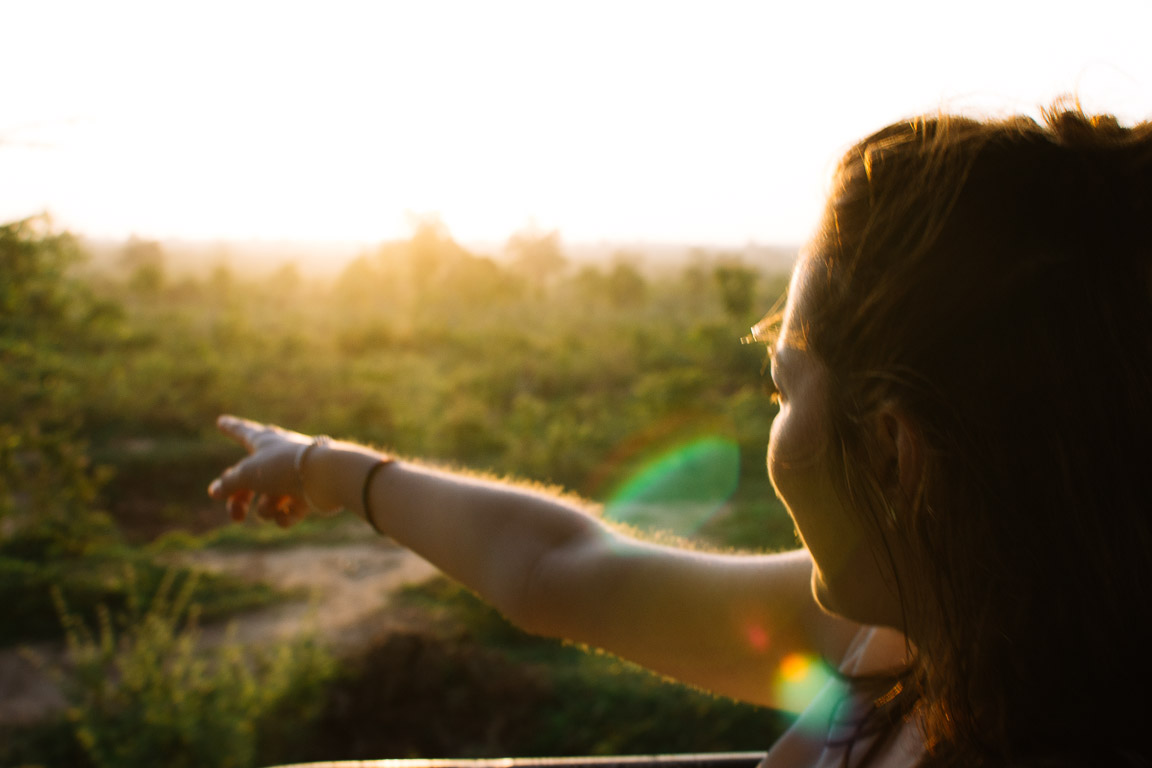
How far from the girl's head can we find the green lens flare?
20.0ft

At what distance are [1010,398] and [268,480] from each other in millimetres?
1209

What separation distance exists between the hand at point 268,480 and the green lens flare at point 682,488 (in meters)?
5.36

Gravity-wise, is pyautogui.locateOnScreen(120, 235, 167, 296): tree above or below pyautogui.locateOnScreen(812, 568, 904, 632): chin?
above

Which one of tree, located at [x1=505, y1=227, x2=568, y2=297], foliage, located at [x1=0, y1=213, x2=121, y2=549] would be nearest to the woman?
foliage, located at [x1=0, y1=213, x2=121, y2=549]

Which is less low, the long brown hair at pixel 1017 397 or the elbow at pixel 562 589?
the long brown hair at pixel 1017 397

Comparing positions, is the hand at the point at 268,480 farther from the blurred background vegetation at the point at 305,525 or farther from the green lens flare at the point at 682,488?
the green lens flare at the point at 682,488

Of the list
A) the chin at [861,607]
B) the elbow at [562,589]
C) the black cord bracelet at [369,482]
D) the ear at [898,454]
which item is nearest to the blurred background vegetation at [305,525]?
the black cord bracelet at [369,482]

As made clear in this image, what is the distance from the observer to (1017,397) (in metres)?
0.66

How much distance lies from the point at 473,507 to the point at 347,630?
14.9ft

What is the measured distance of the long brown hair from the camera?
2.14ft

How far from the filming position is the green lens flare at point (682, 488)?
23.8 ft

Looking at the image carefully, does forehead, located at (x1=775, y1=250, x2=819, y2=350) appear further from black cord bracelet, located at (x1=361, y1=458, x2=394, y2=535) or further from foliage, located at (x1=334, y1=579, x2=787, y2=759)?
foliage, located at (x1=334, y1=579, x2=787, y2=759)

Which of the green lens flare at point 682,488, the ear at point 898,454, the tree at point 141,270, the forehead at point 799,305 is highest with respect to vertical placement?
the tree at point 141,270

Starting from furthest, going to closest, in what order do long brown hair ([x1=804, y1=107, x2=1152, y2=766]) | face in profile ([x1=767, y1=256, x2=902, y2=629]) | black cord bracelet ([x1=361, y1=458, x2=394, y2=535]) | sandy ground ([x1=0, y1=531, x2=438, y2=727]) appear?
1. sandy ground ([x1=0, y1=531, x2=438, y2=727])
2. black cord bracelet ([x1=361, y1=458, x2=394, y2=535])
3. face in profile ([x1=767, y1=256, x2=902, y2=629])
4. long brown hair ([x1=804, y1=107, x2=1152, y2=766])
